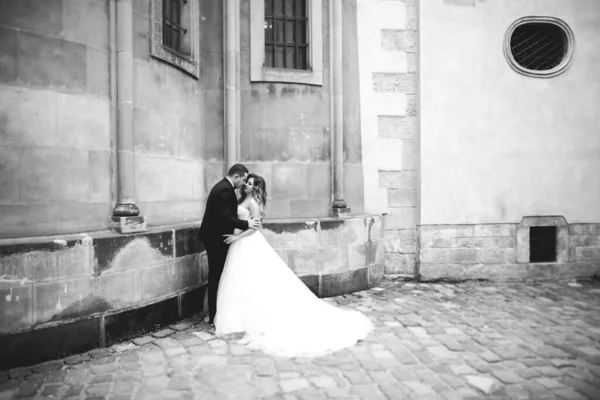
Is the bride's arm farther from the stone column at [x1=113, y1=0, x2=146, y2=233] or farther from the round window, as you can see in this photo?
the round window

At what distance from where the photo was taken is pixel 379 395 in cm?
315

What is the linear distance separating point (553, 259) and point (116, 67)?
7975mm

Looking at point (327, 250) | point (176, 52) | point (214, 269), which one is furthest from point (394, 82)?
point (214, 269)

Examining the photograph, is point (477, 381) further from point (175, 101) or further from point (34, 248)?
point (175, 101)

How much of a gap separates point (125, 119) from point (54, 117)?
0.70 meters

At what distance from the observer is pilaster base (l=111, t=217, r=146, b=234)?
170 inches

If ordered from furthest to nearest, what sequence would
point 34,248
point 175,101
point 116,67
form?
1. point 175,101
2. point 116,67
3. point 34,248

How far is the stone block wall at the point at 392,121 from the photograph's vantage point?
7.13 m

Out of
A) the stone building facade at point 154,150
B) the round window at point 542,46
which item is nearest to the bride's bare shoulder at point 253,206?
the stone building facade at point 154,150

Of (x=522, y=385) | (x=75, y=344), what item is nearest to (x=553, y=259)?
(x=522, y=385)

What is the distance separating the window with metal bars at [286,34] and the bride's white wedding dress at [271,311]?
9.54 feet

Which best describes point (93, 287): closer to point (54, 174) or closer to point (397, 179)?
point (54, 174)


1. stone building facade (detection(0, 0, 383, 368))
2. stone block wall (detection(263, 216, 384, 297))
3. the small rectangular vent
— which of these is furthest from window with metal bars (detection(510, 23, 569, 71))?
stone block wall (detection(263, 216, 384, 297))

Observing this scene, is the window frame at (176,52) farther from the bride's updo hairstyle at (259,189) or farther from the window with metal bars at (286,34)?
the bride's updo hairstyle at (259,189)
